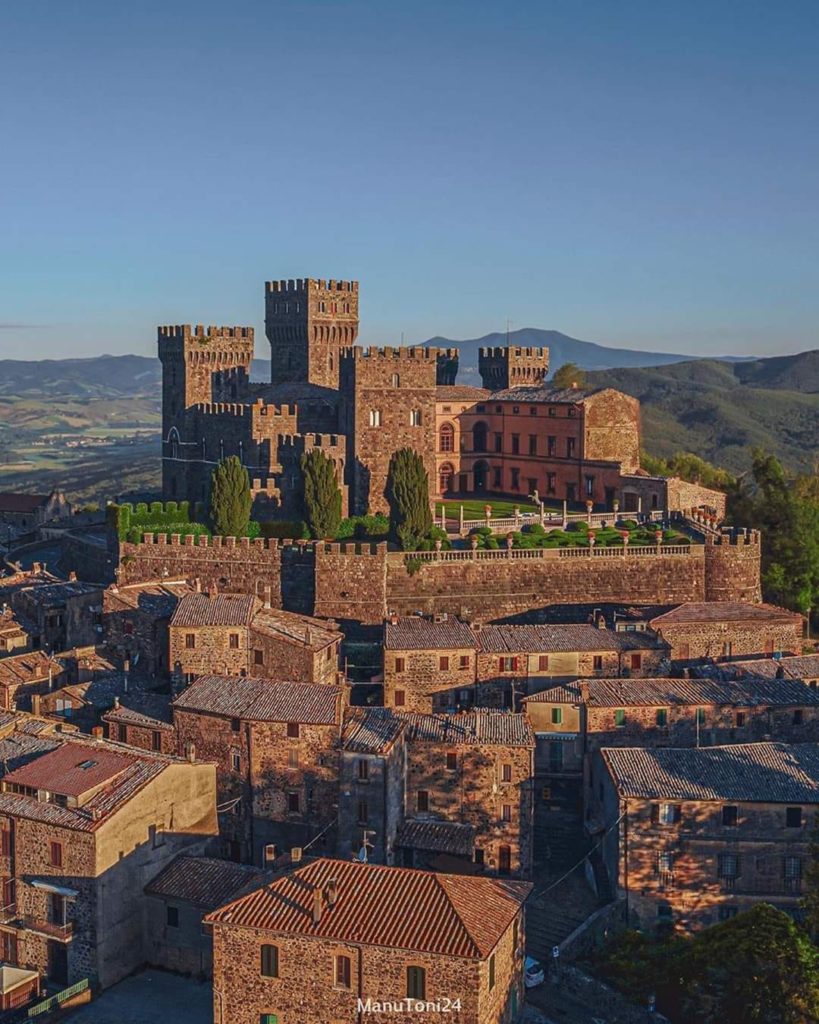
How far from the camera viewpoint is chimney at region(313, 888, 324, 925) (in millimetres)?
30688

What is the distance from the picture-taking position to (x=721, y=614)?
53625 millimetres

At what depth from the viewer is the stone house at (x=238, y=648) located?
4756cm

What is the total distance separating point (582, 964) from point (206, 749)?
1325cm

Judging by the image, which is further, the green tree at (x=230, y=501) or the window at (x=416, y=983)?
the green tree at (x=230, y=501)

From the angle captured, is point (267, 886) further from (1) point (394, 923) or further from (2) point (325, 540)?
(2) point (325, 540)

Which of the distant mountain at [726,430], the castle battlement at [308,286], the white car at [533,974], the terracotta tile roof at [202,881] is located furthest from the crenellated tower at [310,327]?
the distant mountain at [726,430]

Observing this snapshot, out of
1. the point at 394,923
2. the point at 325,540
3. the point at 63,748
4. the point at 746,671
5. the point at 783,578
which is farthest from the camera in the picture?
the point at 783,578

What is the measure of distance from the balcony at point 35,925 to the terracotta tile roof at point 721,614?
25835 millimetres

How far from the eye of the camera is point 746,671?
4866 centimetres

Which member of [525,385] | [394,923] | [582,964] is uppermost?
[525,385]

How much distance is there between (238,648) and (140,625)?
5172 mm

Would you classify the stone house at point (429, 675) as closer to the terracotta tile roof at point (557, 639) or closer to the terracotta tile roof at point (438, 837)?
the terracotta tile roof at point (557, 639)

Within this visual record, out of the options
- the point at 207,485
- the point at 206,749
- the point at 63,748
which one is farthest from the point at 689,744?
the point at 207,485

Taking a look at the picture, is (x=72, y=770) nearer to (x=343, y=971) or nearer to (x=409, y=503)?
(x=343, y=971)
